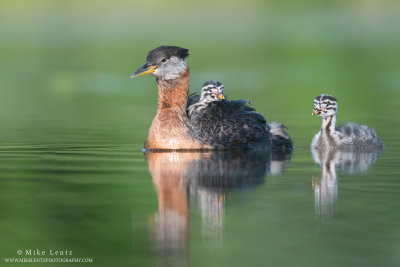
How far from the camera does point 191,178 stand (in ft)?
34.8

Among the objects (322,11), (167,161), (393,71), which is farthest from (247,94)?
(322,11)

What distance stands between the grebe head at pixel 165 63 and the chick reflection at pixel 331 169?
2186 mm

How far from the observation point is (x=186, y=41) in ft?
135

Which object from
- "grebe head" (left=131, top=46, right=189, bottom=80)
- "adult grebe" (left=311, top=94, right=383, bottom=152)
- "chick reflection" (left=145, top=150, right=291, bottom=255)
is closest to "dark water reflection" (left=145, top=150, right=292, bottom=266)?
"chick reflection" (left=145, top=150, right=291, bottom=255)

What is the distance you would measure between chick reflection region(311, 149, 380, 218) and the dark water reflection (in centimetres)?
51

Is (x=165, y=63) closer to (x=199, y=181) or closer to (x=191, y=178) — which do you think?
(x=191, y=178)

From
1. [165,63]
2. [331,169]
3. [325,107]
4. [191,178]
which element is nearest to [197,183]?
[191,178]

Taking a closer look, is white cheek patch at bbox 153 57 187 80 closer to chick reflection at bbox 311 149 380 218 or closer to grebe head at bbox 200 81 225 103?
grebe head at bbox 200 81 225 103

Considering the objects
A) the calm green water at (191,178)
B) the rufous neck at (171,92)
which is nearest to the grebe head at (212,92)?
the rufous neck at (171,92)

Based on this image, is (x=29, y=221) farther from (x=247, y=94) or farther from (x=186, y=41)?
(x=186, y=41)

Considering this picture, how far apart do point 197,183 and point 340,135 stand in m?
4.70

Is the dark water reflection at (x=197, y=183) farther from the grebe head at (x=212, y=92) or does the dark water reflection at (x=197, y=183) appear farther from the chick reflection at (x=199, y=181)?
the grebe head at (x=212, y=92)

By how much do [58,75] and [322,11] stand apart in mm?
41863

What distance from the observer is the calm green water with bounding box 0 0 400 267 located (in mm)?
7605
